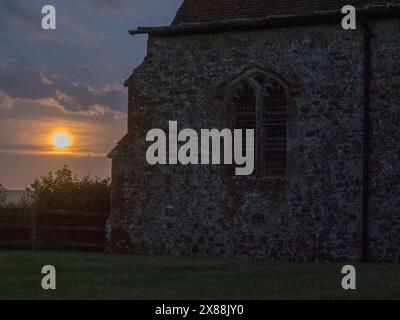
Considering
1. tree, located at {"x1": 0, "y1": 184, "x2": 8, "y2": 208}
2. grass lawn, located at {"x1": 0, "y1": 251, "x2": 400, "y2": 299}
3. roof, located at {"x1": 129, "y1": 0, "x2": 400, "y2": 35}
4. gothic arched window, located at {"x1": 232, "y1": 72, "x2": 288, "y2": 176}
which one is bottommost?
grass lawn, located at {"x1": 0, "y1": 251, "x2": 400, "y2": 299}

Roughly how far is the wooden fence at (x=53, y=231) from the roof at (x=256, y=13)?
626cm

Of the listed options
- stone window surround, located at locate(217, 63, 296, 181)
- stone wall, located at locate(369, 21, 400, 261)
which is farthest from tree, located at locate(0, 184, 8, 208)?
stone wall, located at locate(369, 21, 400, 261)

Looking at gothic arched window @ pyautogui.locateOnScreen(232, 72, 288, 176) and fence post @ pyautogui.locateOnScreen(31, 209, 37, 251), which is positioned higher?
gothic arched window @ pyautogui.locateOnScreen(232, 72, 288, 176)

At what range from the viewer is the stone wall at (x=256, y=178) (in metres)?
20.6

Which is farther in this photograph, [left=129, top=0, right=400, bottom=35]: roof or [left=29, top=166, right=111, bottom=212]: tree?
[left=29, top=166, right=111, bottom=212]: tree

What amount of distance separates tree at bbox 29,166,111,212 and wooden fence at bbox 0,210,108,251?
514 millimetres

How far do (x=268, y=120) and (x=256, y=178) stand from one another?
5.35ft

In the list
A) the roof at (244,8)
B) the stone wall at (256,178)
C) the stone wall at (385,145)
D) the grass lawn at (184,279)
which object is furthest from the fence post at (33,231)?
the stone wall at (385,145)

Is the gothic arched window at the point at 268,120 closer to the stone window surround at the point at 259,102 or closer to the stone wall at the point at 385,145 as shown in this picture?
the stone window surround at the point at 259,102

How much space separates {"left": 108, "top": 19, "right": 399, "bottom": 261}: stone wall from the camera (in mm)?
20594

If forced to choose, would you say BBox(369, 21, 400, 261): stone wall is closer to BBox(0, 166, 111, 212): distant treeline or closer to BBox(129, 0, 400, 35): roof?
BBox(129, 0, 400, 35): roof
